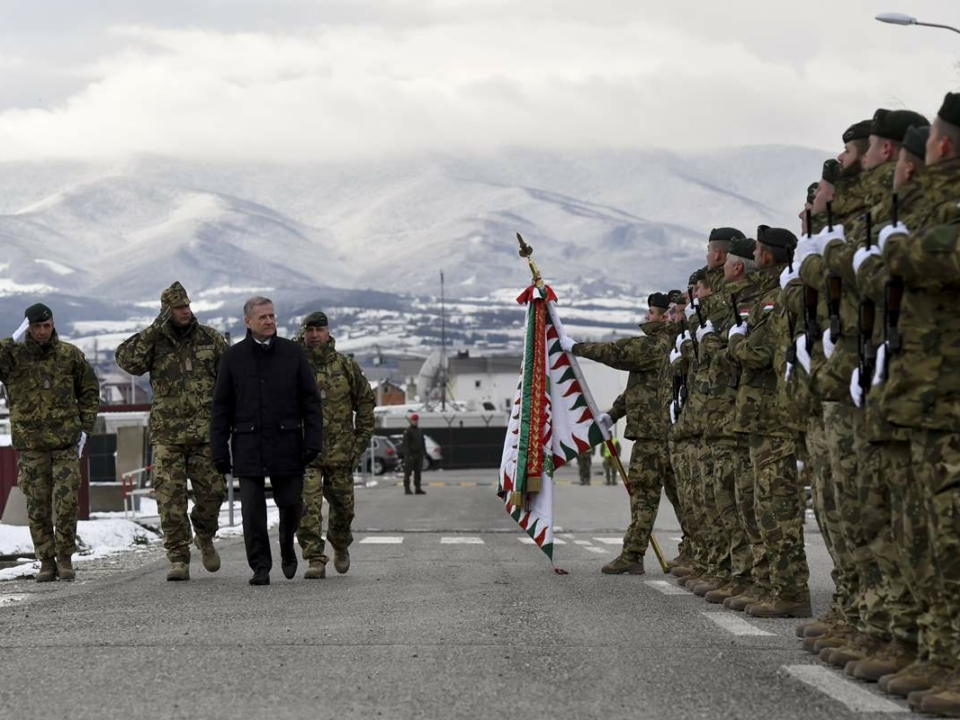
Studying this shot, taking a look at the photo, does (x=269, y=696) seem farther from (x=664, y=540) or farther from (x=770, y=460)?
(x=664, y=540)

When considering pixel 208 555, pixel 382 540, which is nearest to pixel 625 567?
pixel 208 555

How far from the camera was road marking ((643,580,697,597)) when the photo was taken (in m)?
11.6

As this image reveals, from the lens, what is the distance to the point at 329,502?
13.9 m

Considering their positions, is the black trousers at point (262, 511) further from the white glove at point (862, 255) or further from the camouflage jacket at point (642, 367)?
the white glove at point (862, 255)

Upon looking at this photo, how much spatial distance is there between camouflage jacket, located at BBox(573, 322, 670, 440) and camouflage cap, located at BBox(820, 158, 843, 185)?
5.15 metres

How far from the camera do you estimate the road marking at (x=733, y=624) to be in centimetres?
897

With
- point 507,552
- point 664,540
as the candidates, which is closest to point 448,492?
point 664,540

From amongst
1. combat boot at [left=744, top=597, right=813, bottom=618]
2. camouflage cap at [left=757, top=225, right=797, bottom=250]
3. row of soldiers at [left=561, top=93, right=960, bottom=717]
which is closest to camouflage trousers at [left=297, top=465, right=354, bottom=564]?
row of soldiers at [left=561, top=93, right=960, bottom=717]

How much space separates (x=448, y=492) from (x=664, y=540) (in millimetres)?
23046

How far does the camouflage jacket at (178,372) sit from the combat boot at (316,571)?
1.18m

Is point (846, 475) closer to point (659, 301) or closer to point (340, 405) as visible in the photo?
point (659, 301)

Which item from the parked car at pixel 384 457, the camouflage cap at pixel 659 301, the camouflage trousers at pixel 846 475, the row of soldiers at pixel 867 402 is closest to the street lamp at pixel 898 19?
the camouflage cap at pixel 659 301

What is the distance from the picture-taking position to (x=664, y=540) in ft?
64.8

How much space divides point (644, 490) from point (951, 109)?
7536mm
